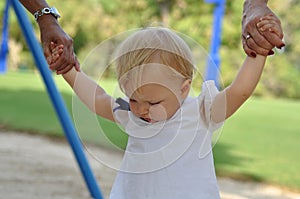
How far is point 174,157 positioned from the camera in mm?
1867

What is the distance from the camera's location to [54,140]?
797 cm

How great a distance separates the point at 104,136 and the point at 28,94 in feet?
39.4

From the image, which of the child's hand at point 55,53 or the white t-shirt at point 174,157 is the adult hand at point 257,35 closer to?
the white t-shirt at point 174,157

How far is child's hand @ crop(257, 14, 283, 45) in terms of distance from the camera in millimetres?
1611

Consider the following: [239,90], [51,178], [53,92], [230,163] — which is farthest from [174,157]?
[230,163]

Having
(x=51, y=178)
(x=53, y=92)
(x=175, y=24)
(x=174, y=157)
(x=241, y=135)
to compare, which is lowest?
(x=175, y=24)

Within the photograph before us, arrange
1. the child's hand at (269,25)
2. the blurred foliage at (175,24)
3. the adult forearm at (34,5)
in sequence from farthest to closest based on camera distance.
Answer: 1. the blurred foliage at (175,24)
2. the adult forearm at (34,5)
3. the child's hand at (269,25)

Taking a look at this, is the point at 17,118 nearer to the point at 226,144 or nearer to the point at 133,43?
the point at 226,144

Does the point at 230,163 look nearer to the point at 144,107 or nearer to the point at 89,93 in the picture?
the point at 89,93

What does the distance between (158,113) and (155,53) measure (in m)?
0.17

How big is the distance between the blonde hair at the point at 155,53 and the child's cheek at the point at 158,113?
0.37 ft

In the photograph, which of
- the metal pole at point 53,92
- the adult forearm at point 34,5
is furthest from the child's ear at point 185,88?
the metal pole at point 53,92

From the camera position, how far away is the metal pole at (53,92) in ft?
12.1

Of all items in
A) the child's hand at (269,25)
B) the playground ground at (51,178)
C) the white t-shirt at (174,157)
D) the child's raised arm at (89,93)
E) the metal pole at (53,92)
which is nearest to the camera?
the child's hand at (269,25)
